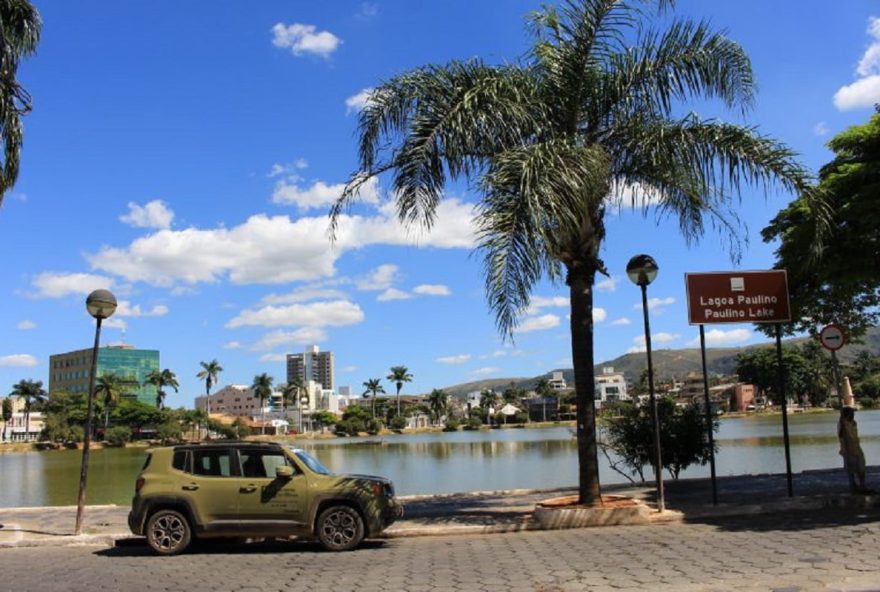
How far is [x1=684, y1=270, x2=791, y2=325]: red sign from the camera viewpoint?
12938mm

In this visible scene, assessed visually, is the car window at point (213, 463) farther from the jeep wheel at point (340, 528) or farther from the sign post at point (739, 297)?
the sign post at point (739, 297)

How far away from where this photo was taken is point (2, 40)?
1538cm

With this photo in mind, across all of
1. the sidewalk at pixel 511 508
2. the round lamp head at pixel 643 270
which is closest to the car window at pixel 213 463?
the sidewalk at pixel 511 508

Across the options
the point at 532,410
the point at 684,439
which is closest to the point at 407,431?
the point at 532,410

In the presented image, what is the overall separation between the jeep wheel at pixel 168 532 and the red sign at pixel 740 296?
9166 mm

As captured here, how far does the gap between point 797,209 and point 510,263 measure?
25.6 ft

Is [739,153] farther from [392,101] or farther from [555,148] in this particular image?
[392,101]

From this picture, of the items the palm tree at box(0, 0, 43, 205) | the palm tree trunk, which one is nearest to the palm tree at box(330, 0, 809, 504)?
the palm tree trunk

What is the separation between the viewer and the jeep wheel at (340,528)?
10.6 metres

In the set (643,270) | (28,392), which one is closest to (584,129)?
(643,270)

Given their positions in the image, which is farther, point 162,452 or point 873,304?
point 873,304

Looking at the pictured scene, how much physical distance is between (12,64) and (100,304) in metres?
6.19

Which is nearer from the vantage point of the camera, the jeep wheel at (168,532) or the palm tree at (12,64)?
the jeep wheel at (168,532)

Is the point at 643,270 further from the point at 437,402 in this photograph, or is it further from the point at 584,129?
the point at 437,402
